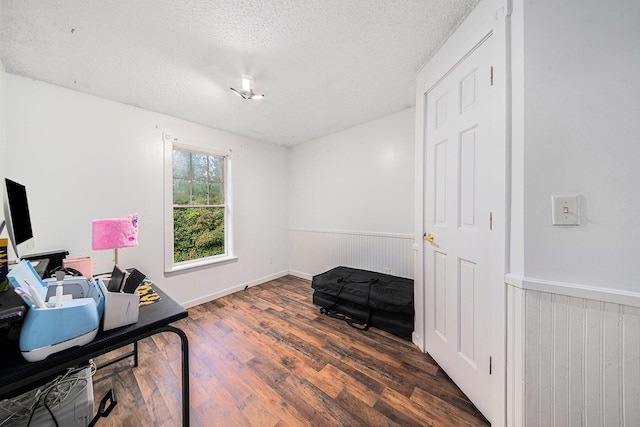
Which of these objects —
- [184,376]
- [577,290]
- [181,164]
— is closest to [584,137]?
[577,290]

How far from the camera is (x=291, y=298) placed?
3029 millimetres

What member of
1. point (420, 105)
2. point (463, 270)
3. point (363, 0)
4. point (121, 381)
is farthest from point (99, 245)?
point (420, 105)

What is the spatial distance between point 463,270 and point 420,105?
4.67ft

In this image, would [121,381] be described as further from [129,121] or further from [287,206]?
[287,206]

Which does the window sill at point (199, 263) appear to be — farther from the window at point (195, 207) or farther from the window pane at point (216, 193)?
the window pane at point (216, 193)

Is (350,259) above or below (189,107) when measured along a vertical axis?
below

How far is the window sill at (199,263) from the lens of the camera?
271 centimetres

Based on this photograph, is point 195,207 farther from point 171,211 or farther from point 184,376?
point 184,376

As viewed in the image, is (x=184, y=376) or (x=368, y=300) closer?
(x=184, y=376)

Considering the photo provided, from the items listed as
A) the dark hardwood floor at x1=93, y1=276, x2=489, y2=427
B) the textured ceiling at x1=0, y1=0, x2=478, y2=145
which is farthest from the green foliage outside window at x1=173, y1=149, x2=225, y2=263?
the dark hardwood floor at x1=93, y1=276, x2=489, y2=427

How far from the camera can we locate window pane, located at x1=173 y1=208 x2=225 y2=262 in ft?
9.52

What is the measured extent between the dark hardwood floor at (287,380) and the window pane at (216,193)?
66.3 inches

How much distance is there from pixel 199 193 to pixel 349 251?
2.41m

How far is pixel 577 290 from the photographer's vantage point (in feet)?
3.00
